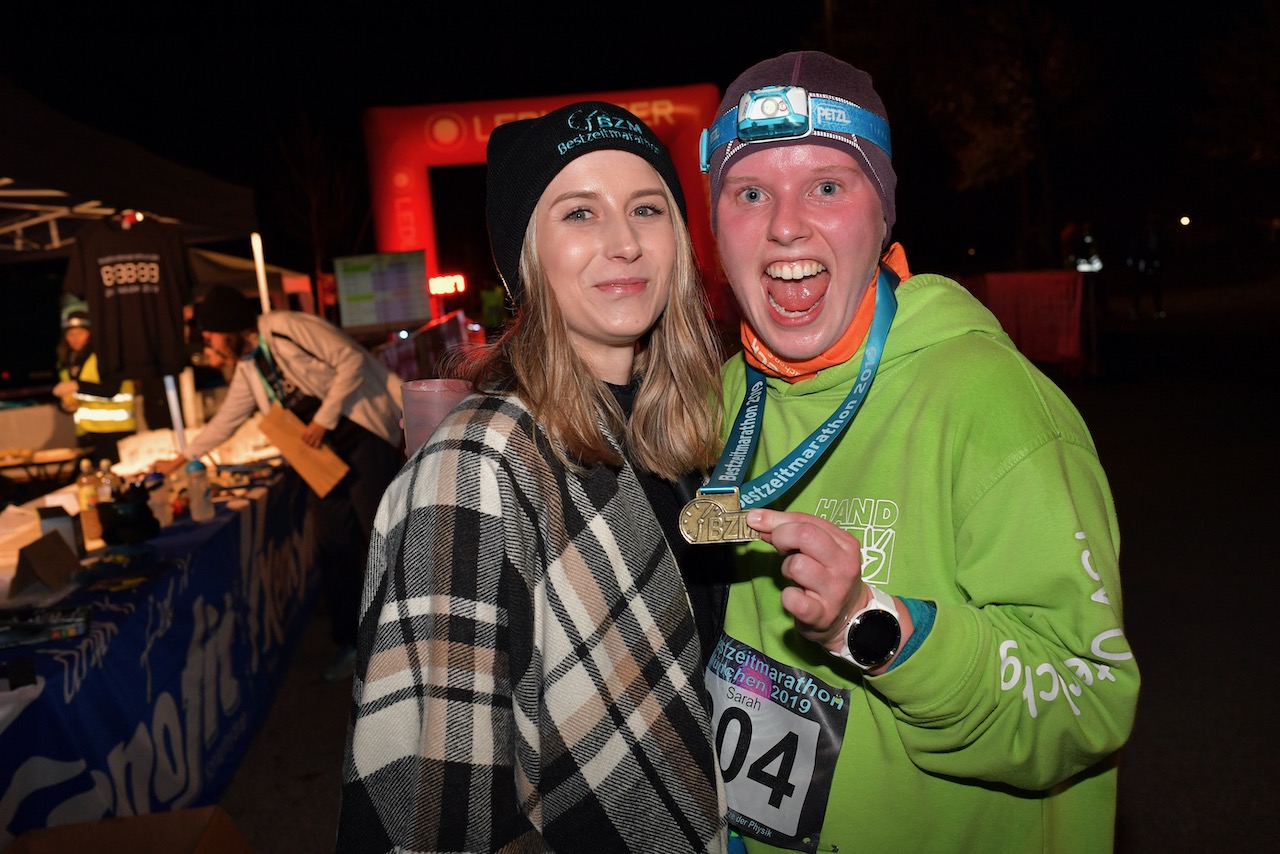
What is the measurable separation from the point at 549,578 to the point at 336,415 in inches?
153

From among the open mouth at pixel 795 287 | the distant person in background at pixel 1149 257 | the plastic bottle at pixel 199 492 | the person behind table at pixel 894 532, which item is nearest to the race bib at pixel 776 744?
the person behind table at pixel 894 532

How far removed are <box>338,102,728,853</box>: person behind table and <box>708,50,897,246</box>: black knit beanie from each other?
0.76ft

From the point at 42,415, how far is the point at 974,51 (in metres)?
19.4

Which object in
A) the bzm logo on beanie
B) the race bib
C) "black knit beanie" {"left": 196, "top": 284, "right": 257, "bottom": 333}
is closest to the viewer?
the race bib

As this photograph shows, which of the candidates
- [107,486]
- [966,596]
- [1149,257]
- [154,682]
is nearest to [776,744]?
[966,596]

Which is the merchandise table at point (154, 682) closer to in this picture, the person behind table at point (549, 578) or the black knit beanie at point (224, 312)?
the black knit beanie at point (224, 312)

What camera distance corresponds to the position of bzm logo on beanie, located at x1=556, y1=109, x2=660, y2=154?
1741 mm

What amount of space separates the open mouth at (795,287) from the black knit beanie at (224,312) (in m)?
4.71

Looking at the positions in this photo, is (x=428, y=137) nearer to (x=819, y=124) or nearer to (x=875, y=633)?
(x=819, y=124)

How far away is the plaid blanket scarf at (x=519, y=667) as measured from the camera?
1396 millimetres

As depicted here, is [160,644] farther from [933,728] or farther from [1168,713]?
[1168,713]

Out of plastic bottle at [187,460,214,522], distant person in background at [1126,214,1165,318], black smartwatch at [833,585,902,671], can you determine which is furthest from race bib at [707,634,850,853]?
distant person in background at [1126,214,1165,318]

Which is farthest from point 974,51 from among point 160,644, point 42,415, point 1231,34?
point 160,644

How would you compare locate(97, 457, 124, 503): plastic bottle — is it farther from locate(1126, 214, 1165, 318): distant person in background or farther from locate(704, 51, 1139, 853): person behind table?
locate(1126, 214, 1165, 318): distant person in background
